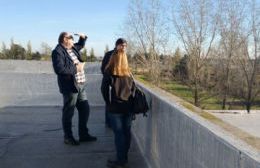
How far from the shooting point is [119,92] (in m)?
5.28

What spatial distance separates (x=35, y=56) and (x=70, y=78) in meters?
37.3

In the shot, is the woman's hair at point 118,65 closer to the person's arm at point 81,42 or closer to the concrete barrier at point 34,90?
the person's arm at point 81,42

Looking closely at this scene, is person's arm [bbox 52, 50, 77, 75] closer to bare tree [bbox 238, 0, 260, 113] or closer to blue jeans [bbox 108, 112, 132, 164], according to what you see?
blue jeans [bbox 108, 112, 132, 164]

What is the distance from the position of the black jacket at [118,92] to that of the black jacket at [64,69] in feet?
4.19

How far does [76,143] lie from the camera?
6840 mm

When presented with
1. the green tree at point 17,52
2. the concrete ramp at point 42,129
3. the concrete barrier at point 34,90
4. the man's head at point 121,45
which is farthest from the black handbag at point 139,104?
the green tree at point 17,52

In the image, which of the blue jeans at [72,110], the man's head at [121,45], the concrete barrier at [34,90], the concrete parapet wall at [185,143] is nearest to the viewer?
the concrete parapet wall at [185,143]

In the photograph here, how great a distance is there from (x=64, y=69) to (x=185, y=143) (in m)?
3.42

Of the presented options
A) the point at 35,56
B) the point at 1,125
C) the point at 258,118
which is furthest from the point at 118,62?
the point at 35,56

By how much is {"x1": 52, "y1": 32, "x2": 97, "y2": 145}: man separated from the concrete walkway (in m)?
0.31

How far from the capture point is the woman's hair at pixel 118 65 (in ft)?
17.5

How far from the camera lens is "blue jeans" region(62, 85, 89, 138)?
673 centimetres

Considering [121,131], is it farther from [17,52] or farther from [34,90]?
[17,52]

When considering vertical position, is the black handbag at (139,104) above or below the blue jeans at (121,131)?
above
